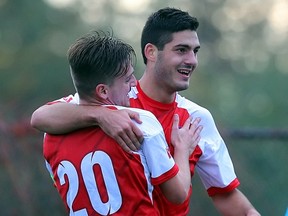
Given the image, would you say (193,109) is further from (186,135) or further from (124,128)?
(124,128)

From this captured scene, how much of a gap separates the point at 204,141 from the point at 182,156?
53 centimetres

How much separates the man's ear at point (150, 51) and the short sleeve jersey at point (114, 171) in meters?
1.06

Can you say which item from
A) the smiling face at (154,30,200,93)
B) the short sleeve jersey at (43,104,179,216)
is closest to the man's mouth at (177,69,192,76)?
the smiling face at (154,30,200,93)

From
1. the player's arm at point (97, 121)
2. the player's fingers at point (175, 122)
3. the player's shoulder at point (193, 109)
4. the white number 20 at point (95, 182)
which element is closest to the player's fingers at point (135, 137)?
the player's arm at point (97, 121)

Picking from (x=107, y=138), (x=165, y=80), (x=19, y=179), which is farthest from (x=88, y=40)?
(x=19, y=179)

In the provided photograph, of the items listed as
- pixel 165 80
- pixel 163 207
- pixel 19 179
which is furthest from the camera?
pixel 19 179

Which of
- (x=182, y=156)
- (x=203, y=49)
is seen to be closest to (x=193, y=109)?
(x=182, y=156)

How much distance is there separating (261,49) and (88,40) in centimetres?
2008

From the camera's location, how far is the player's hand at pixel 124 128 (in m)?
4.66

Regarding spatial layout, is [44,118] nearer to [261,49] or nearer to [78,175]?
[78,175]

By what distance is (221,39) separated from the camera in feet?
78.6

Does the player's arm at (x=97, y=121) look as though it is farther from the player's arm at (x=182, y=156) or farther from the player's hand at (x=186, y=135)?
the player's hand at (x=186, y=135)

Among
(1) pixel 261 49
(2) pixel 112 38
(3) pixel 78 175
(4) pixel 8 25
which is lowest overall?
(1) pixel 261 49

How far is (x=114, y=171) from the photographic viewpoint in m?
4.68
